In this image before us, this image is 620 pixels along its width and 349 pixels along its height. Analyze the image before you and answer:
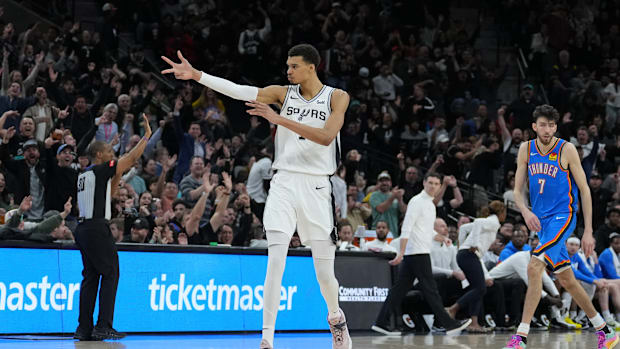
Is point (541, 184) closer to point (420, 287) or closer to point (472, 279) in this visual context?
point (420, 287)

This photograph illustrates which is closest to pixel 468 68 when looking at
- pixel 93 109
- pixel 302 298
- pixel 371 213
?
pixel 371 213

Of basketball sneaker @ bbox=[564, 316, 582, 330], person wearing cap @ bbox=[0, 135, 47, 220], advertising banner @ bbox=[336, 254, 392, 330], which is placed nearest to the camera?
advertising banner @ bbox=[336, 254, 392, 330]

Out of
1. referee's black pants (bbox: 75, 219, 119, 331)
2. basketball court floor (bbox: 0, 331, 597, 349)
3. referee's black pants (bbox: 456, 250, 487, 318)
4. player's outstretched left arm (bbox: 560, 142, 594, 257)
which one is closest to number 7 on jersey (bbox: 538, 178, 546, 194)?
player's outstretched left arm (bbox: 560, 142, 594, 257)

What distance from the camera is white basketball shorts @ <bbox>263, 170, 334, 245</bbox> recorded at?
24.6 feet

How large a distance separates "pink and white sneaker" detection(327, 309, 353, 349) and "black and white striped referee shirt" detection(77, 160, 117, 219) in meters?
3.18

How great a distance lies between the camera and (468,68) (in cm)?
2245

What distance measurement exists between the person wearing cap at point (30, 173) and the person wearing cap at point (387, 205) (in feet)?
20.0

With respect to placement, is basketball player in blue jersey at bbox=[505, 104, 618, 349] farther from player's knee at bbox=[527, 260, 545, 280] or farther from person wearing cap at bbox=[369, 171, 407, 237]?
person wearing cap at bbox=[369, 171, 407, 237]

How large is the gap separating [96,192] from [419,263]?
492 cm

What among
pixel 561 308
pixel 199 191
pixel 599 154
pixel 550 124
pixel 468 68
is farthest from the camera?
pixel 468 68

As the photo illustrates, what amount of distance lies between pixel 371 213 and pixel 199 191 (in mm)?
3758

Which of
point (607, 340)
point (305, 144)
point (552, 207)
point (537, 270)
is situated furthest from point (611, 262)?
point (305, 144)

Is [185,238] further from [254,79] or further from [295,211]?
[254,79]

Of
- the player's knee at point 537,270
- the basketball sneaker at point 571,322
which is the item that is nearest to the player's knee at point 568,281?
the player's knee at point 537,270
